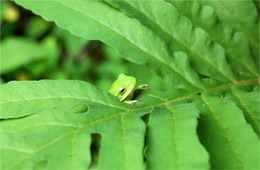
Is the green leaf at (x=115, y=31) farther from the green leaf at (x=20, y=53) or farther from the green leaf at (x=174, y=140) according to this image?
the green leaf at (x=20, y=53)

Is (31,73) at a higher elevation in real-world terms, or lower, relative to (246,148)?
lower

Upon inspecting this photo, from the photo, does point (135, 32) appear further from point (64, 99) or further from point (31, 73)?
point (31, 73)

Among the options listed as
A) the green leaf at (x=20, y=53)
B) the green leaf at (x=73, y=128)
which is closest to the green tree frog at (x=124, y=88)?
the green leaf at (x=73, y=128)

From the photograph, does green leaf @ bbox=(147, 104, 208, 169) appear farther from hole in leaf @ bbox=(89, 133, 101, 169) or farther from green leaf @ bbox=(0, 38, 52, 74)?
green leaf @ bbox=(0, 38, 52, 74)

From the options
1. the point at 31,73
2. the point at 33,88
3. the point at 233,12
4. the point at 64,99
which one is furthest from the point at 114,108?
the point at 31,73

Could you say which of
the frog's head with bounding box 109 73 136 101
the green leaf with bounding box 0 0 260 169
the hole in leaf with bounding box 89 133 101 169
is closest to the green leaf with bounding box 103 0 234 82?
the green leaf with bounding box 0 0 260 169

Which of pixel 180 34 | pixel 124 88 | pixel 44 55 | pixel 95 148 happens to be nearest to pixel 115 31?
pixel 180 34

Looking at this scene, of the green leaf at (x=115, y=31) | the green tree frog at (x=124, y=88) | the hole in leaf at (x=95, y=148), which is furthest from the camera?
the hole in leaf at (x=95, y=148)

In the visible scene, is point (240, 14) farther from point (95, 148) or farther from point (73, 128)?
point (95, 148)
